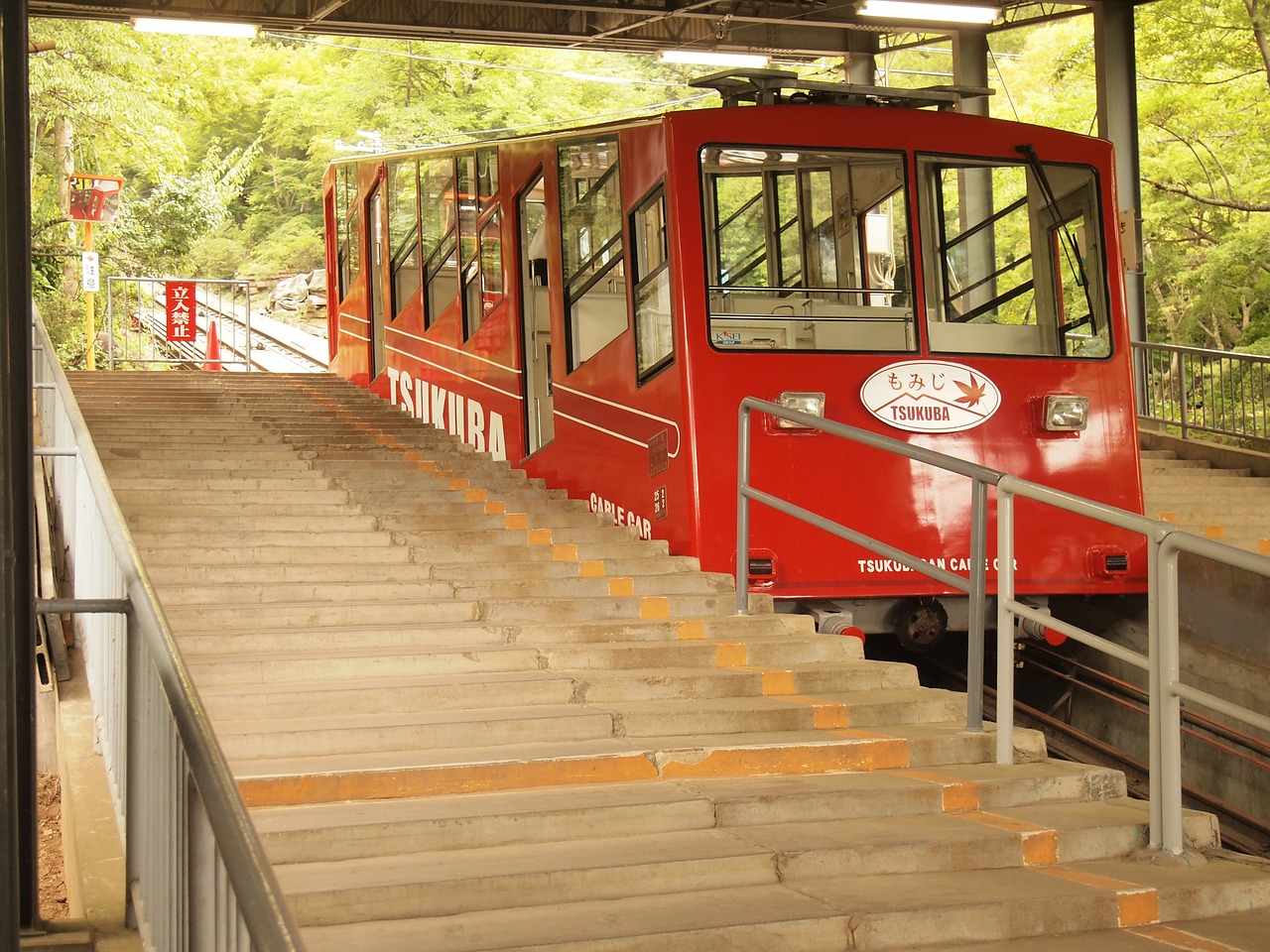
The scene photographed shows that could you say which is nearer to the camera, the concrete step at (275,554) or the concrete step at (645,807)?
the concrete step at (645,807)

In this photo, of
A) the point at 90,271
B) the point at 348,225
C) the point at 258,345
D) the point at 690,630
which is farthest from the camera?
the point at 258,345

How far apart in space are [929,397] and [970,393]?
26 centimetres

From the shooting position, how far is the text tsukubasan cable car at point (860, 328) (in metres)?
8.26

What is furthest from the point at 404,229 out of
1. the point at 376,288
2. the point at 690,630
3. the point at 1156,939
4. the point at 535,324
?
the point at 1156,939

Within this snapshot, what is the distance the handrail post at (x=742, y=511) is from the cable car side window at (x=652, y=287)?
2.77 feet

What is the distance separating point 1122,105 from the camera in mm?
16172

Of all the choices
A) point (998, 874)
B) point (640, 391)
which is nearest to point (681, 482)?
point (640, 391)

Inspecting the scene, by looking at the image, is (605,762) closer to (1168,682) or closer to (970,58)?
(1168,682)

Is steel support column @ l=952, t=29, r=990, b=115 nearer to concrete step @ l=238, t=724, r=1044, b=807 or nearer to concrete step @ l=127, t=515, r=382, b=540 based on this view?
concrete step @ l=127, t=515, r=382, b=540

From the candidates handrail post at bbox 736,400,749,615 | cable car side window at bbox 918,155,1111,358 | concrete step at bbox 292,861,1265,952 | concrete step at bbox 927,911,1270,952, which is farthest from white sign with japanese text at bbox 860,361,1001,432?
concrete step at bbox 927,911,1270,952

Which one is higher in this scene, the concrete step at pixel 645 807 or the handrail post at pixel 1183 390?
the handrail post at pixel 1183 390

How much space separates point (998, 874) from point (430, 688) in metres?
2.43

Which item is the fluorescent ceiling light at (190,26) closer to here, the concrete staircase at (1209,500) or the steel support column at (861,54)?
the steel support column at (861,54)

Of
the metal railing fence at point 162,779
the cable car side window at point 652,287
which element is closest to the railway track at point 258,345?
the cable car side window at point 652,287
